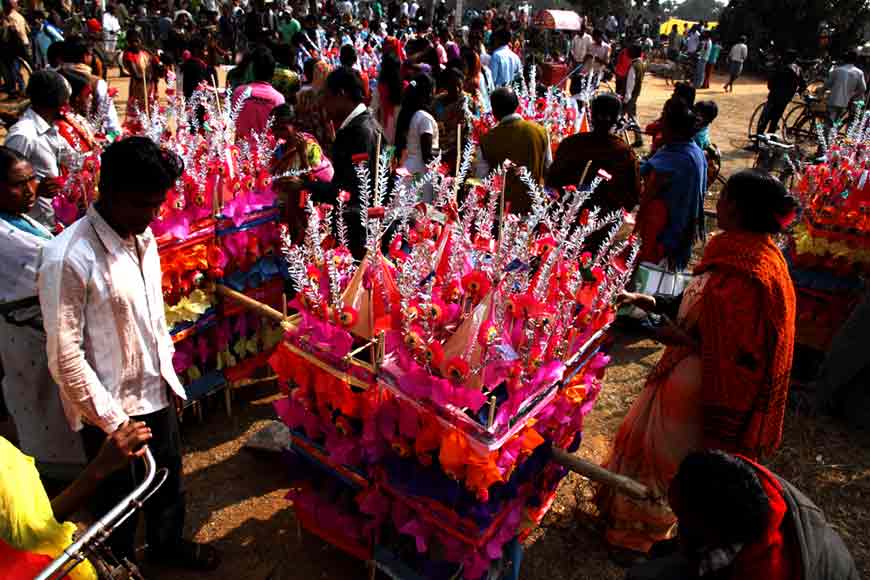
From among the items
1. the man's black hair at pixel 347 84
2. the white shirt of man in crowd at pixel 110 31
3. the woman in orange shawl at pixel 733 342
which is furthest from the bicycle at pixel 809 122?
the white shirt of man in crowd at pixel 110 31

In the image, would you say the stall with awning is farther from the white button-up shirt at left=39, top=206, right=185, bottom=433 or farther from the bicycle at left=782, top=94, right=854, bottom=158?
the white button-up shirt at left=39, top=206, right=185, bottom=433

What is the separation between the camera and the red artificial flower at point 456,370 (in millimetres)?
1980

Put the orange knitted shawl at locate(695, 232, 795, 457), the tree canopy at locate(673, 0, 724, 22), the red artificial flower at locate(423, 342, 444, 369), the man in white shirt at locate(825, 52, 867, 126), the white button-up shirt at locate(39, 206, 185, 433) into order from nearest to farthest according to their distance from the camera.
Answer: the white button-up shirt at locate(39, 206, 185, 433) → the red artificial flower at locate(423, 342, 444, 369) → the orange knitted shawl at locate(695, 232, 795, 457) → the man in white shirt at locate(825, 52, 867, 126) → the tree canopy at locate(673, 0, 724, 22)

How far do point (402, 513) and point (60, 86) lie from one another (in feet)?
10.1

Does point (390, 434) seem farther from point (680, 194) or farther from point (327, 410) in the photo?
point (680, 194)

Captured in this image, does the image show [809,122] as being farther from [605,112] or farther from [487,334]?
[487,334]

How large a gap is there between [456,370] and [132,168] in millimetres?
1242

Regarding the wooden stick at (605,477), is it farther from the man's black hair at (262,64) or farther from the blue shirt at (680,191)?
the man's black hair at (262,64)

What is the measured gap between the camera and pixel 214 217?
3.27 meters

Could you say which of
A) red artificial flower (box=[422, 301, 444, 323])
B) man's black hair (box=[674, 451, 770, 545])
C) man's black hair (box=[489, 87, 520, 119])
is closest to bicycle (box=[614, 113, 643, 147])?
man's black hair (box=[489, 87, 520, 119])

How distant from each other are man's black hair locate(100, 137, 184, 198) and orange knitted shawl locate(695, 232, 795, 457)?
6.91ft

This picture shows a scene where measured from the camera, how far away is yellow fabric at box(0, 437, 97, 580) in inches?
56.4

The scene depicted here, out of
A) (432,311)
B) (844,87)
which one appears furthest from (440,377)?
(844,87)

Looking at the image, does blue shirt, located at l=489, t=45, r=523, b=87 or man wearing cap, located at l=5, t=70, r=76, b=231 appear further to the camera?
blue shirt, located at l=489, t=45, r=523, b=87
